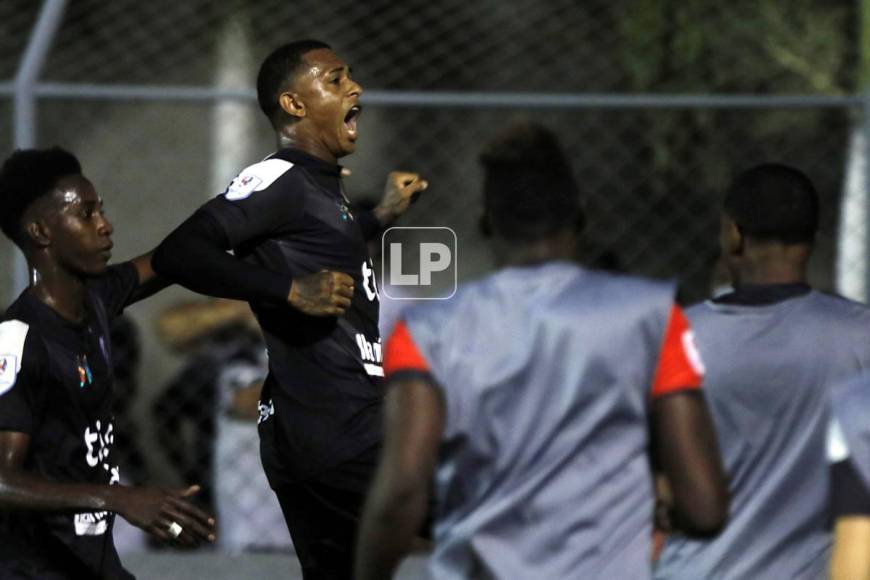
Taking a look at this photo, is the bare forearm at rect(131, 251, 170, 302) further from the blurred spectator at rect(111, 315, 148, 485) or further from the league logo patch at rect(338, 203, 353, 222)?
the blurred spectator at rect(111, 315, 148, 485)

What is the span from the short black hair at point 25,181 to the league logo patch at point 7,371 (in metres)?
0.44

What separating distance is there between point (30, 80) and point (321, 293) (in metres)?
2.73

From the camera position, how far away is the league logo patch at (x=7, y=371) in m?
3.93

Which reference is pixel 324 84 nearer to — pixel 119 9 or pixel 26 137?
pixel 26 137

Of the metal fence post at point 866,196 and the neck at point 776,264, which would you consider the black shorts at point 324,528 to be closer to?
the neck at point 776,264

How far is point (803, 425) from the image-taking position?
3.61 meters

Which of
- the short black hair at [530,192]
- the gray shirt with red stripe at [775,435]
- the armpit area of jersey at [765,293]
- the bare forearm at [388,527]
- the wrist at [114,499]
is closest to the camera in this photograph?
the bare forearm at [388,527]

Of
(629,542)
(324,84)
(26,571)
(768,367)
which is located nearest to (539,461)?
(629,542)

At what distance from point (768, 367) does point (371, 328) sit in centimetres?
132

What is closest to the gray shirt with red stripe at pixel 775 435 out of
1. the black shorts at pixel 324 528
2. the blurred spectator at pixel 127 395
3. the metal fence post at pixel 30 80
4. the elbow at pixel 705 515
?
the elbow at pixel 705 515

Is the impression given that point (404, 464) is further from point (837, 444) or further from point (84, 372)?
point (84, 372)

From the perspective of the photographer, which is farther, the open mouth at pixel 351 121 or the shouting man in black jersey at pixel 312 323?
the open mouth at pixel 351 121

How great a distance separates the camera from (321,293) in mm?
4215

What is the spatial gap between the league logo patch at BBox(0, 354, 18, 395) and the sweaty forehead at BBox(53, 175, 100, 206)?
1.58ft
